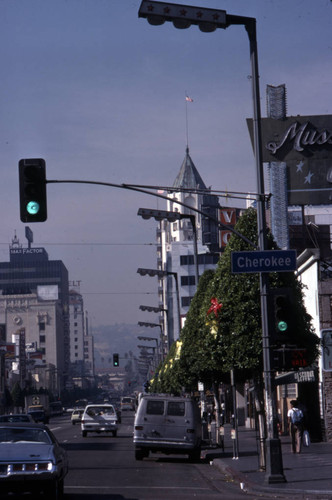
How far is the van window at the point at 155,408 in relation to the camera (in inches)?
1278

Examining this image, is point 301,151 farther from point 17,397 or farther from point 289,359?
point 17,397

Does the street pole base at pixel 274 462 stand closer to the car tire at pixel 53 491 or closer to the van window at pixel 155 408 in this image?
the car tire at pixel 53 491

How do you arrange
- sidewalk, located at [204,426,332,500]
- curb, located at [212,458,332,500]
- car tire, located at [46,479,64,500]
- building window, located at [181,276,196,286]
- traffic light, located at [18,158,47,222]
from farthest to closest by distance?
1. building window, located at [181,276,196,286]
2. sidewalk, located at [204,426,332,500]
3. traffic light, located at [18,158,47,222]
4. curb, located at [212,458,332,500]
5. car tire, located at [46,479,64,500]

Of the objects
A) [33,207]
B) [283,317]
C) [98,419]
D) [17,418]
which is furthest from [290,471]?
[98,419]

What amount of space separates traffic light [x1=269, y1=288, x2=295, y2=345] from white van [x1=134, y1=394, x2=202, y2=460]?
40.6 ft

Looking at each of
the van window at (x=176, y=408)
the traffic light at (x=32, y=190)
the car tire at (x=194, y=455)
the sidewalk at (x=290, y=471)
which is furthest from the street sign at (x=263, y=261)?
the van window at (x=176, y=408)

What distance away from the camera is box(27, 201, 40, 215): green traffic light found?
18656 mm

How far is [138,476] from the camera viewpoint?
24141 mm

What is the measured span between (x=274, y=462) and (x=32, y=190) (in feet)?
26.4

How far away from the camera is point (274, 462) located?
20.4 meters

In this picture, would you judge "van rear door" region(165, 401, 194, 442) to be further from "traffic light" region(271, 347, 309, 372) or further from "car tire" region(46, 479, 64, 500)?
"car tire" region(46, 479, 64, 500)

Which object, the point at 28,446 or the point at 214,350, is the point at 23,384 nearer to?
the point at 214,350

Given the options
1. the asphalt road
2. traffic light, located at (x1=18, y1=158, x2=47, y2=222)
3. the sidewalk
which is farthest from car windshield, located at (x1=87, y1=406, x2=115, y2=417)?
traffic light, located at (x1=18, y1=158, x2=47, y2=222)

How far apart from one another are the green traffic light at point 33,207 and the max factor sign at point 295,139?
142 feet
